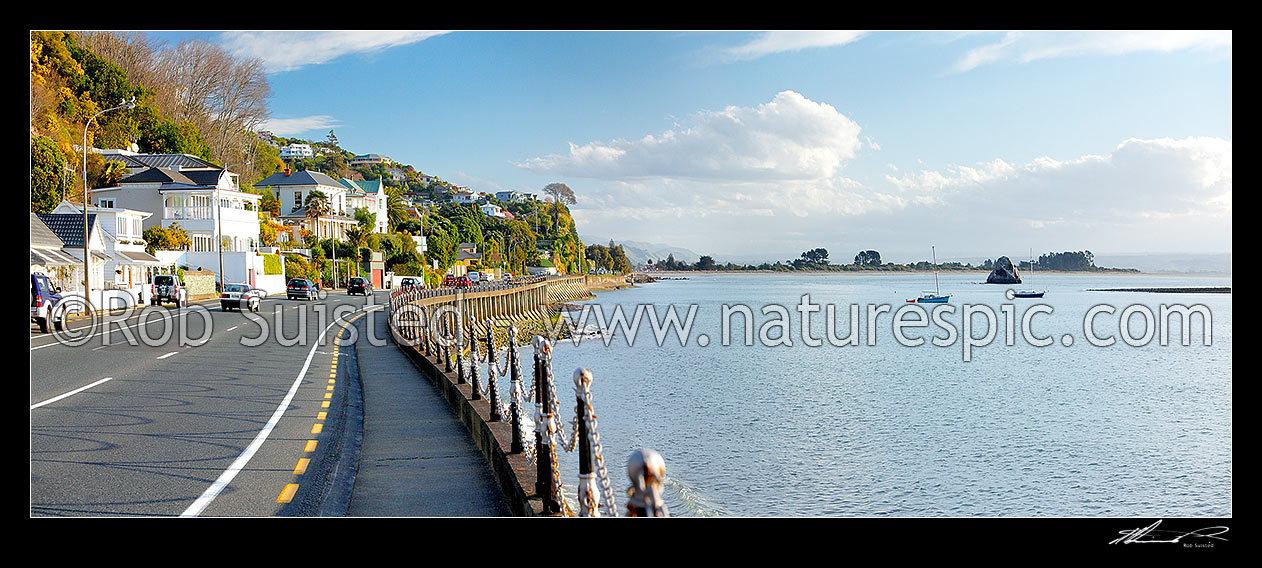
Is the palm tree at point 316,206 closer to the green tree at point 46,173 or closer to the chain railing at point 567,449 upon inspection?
the green tree at point 46,173

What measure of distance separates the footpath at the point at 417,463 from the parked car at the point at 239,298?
103 feet

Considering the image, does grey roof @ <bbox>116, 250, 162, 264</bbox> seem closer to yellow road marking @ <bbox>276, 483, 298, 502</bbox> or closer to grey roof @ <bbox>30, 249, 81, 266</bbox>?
grey roof @ <bbox>30, 249, 81, 266</bbox>

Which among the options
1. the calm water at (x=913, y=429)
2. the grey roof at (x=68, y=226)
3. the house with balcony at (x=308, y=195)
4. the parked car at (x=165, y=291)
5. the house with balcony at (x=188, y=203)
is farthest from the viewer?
the house with balcony at (x=308, y=195)

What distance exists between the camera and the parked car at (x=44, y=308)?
3056 centimetres

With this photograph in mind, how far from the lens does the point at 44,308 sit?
30766mm

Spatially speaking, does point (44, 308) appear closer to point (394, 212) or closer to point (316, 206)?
point (316, 206)

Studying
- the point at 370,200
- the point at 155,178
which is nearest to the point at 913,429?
the point at 155,178

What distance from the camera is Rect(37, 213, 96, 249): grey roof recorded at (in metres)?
45.9

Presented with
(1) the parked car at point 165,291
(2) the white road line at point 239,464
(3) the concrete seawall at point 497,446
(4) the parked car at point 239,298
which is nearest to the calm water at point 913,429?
(3) the concrete seawall at point 497,446

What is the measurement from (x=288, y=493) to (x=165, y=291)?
49.2 meters
